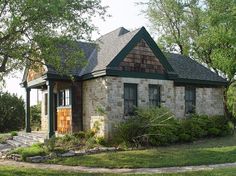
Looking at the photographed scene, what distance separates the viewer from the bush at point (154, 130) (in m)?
17.0

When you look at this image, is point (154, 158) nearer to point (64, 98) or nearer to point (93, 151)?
point (93, 151)

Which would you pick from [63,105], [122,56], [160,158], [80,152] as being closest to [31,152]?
[80,152]

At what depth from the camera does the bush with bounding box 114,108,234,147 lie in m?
17.0

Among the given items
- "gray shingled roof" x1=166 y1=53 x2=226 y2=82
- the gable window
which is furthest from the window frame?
"gray shingled roof" x1=166 y1=53 x2=226 y2=82

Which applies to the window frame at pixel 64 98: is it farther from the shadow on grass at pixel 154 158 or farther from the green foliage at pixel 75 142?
the shadow on grass at pixel 154 158

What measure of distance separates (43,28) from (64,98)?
322 inches

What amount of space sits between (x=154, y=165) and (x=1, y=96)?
65.5ft

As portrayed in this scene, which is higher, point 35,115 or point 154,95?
point 154,95

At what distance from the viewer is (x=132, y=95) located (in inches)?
749

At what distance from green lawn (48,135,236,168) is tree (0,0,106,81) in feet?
11.9

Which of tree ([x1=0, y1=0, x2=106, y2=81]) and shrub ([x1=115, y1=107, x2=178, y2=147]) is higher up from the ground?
tree ([x1=0, y1=0, x2=106, y2=81])

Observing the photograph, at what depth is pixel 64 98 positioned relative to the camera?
2066 centimetres

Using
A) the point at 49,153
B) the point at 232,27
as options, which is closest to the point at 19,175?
the point at 49,153

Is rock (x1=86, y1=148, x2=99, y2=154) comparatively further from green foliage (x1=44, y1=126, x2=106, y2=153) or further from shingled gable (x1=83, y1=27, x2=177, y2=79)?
shingled gable (x1=83, y1=27, x2=177, y2=79)
